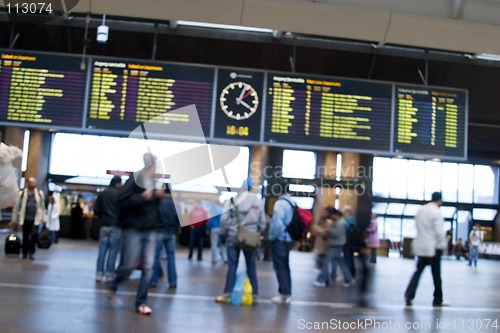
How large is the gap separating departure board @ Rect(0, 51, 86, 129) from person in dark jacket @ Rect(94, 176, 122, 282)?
134 centimetres

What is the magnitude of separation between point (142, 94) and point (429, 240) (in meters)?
4.77

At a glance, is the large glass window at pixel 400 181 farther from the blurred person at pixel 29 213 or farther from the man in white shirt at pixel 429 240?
the man in white shirt at pixel 429 240

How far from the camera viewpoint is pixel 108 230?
827 centimetres

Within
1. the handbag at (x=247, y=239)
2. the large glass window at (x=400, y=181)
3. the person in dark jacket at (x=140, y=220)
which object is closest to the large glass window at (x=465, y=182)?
the large glass window at (x=400, y=181)

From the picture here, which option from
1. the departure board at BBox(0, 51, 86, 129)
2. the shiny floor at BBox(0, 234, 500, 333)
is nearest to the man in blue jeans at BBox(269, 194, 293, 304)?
the shiny floor at BBox(0, 234, 500, 333)

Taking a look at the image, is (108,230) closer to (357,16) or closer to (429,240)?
(429,240)

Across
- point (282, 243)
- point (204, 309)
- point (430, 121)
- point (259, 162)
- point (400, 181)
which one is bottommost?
point (204, 309)

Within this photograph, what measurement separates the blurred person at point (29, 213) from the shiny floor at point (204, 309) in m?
0.86

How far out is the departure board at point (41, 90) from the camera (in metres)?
8.57

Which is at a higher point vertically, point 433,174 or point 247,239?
point 433,174

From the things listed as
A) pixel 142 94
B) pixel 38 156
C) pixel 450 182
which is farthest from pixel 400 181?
pixel 142 94

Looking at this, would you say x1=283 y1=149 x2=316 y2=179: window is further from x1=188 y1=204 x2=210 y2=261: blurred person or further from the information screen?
the information screen

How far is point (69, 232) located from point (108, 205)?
→ 15455 millimetres

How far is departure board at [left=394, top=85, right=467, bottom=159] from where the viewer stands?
9172 mm
